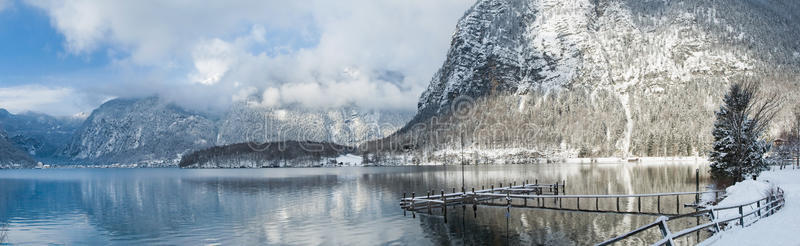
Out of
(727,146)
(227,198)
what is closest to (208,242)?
(227,198)

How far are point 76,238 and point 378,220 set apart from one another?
25.2 m

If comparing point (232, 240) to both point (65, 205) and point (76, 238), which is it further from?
point (65, 205)

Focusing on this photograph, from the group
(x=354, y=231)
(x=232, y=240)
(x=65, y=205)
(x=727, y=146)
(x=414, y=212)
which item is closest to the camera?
(x=232, y=240)

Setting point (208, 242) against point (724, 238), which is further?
point (208, 242)

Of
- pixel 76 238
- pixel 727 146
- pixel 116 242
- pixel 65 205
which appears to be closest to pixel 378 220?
pixel 116 242

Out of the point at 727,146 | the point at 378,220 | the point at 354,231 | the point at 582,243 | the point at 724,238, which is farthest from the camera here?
the point at 727,146

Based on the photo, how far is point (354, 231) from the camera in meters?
39.7

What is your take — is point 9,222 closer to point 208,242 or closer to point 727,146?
point 208,242

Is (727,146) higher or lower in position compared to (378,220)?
higher

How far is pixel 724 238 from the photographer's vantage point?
18.1 m

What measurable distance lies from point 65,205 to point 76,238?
33.6 m

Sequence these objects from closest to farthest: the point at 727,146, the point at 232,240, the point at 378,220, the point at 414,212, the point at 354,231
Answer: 1. the point at 232,240
2. the point at 354,231
3. the point at 378,220
4. the point at 414,212
5. the point at 727,146

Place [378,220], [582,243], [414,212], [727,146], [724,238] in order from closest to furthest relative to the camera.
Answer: [724,238]
[582,243]
[378,220]
[414,212]
[727,146]

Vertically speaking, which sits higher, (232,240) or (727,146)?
(727,146)
